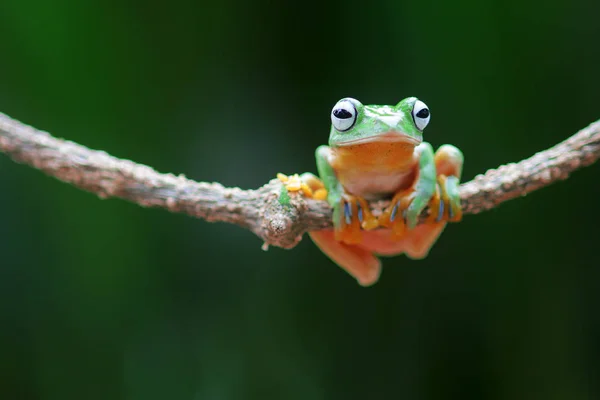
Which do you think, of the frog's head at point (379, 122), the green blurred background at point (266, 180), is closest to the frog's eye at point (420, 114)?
the frog's head at point (379, 122)

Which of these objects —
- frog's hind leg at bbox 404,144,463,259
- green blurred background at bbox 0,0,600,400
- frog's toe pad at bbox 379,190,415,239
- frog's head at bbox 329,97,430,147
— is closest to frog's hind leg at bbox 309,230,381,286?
frog's hind leg at bbox 404,144,463,259

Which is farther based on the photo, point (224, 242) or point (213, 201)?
point (224, 242)

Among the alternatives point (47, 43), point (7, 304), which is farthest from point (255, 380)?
point (47, 43)

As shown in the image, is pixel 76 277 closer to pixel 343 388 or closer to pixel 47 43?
pixel 47 43

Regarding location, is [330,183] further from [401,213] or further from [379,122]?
[379,122]

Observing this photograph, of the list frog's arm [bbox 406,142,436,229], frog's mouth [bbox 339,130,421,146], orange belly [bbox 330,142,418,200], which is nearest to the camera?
frog's mouth [bbox 339,130,421,146]

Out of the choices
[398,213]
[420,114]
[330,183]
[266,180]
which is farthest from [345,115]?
[266,180]

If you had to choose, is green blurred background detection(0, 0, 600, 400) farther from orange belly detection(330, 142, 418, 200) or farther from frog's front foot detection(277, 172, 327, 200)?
orange belly detection(330, 142, 418, 200)
